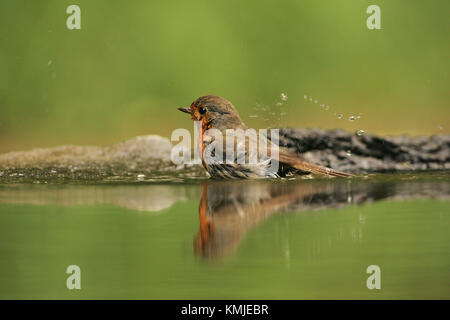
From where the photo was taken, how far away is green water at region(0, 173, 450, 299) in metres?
3.82

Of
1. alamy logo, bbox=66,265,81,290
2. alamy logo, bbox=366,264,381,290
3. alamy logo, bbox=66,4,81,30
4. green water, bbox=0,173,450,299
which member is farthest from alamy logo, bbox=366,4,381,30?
alamy logo, bbox=66,265,81,290

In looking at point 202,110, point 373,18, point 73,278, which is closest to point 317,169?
point 202,110

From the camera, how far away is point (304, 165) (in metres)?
7.82

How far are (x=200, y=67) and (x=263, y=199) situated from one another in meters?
5.38

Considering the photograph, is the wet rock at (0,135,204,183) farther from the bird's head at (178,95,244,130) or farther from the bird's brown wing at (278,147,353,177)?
the bird's brown wing at (278,147,353,177)

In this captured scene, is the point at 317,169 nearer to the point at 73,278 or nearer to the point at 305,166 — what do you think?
the point at 305,166

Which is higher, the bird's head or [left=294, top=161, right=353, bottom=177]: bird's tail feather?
the bird's head

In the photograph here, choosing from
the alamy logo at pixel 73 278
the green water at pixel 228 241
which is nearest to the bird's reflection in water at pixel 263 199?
the green water at pixel 228 241

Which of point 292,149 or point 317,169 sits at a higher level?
point 292,149

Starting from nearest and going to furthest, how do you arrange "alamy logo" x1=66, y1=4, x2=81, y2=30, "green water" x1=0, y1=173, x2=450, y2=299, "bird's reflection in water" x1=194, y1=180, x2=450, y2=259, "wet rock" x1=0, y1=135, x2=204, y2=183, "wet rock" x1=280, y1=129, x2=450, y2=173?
"green water" x1=0, y1=173, x2=450, y2=299 → "bird's reflection in water" x1=194, y1=180, x2=450, y2=259 → "wet rock" x1=0, y1=135, x2=204, y2=183 → "wet rock" x1=280, y1=129, x2=450, y2=173 → "alamy logo" x1=66, y1=4, x2=81, y2=30

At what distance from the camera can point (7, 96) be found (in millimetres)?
11492

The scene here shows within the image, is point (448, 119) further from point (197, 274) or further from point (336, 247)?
point (197, 274)

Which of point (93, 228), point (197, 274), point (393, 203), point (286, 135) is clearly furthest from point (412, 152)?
point (197, 274)

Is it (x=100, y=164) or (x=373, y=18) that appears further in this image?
(x=373, y=18)
